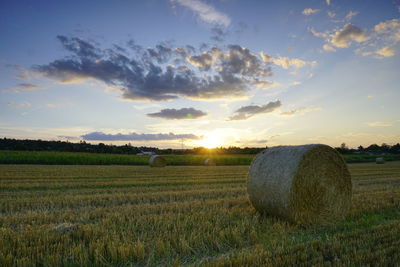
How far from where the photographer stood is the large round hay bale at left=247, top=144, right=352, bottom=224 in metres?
6.27

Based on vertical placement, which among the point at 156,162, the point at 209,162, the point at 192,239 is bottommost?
the point at 209,162

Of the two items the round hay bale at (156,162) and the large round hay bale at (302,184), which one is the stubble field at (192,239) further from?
the round hay bale at (156,162)

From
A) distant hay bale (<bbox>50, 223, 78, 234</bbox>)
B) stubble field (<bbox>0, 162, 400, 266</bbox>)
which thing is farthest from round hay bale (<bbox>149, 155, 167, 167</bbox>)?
distant hay bale (<bbox>50, 223, 78, 234</bbox>)

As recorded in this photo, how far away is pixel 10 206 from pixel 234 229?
241 inches

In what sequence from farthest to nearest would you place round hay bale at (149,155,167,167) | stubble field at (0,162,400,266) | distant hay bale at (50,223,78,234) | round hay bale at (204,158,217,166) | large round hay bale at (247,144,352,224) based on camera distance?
1. round hay bale at (204,158,217,166)
2. round hay bale at (149,155,167,167)
3. large round hay bale at (247,144,352,224)
4. distant hay bale at (50,223,78,234)
5. stubble field at (0,162,400,266)

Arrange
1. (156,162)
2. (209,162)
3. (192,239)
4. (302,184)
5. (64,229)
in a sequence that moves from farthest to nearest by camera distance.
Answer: (209,162) < (156,162) < (302,184) < (64,229) < (192,239)

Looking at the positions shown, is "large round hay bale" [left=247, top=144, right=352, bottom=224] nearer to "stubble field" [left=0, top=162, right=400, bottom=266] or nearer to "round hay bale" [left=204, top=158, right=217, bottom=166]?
"stubble field" [left=0, top=162, right=400, bottom=266]

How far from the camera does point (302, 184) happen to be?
256 inches

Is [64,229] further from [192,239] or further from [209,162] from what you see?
[209,162]

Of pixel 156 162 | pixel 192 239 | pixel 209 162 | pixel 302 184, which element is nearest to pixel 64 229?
pixel 192 239

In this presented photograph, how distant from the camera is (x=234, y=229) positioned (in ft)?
16.7

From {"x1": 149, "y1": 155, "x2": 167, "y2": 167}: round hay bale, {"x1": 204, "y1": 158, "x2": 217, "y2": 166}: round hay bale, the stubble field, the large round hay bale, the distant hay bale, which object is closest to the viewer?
the stubble field

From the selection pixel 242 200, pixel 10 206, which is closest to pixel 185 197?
pixel 242 200

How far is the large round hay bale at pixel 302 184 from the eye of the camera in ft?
20.6
